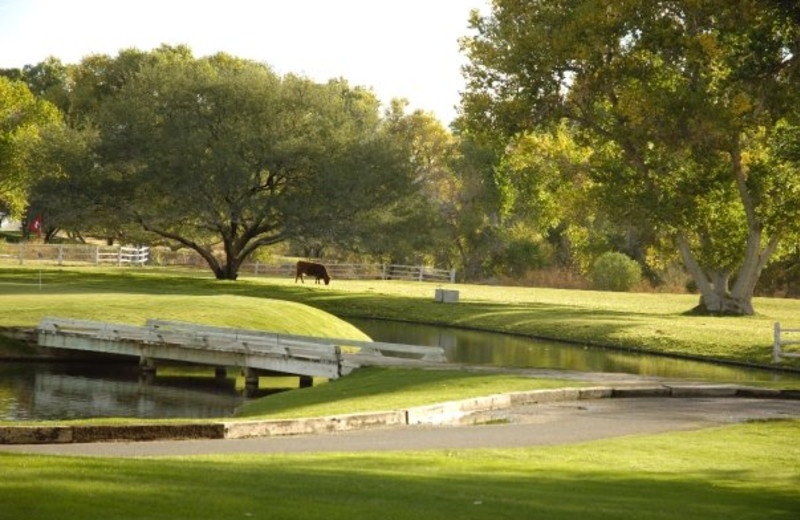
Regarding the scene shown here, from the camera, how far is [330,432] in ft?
63.7

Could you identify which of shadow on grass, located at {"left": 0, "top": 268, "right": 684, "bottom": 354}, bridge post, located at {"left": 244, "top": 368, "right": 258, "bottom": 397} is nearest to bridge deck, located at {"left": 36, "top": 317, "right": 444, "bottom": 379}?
bridge post, located at {"left": 244, "top": 368, "right": 258, "bottom": 397}

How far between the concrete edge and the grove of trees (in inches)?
536

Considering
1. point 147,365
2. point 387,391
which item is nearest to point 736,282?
point 147,365

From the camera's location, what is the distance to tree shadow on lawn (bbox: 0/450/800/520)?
1042cm

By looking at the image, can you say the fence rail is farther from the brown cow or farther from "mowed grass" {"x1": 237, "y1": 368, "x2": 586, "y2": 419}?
"mowed grass" {"x1": 237, "y1": 368, "x2": 586, "y2": 419}

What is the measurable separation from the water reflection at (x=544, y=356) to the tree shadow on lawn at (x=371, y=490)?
2004 centimetres

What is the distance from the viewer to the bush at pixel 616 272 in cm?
8556

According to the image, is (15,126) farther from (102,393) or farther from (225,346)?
(102,393)

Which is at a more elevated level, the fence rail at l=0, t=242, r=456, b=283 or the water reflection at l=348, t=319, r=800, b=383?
the fence rail at l=0, t=242, r=456, b=283

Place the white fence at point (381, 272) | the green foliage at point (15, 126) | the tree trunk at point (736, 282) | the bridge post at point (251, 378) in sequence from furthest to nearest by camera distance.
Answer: the white fence at point (381, 272), the green foliage at point (15, 126), the tree trunk at point (736, 282), the bridge post at point (251, 378)

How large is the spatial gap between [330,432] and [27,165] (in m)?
50.7

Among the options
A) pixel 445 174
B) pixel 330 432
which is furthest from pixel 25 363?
pixel 445 174

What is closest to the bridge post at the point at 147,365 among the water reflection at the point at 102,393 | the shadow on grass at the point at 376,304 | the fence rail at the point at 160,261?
Result: the water reflection at the point at 102,393

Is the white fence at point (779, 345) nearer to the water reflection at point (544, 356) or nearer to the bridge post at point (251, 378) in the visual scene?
the water reflection at point (544, 356)
